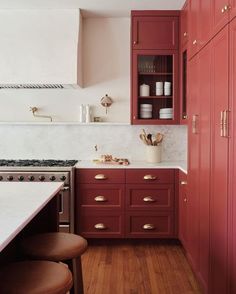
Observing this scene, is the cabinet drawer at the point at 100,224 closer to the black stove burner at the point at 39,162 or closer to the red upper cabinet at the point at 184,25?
the black stove burner at the point at 39,162

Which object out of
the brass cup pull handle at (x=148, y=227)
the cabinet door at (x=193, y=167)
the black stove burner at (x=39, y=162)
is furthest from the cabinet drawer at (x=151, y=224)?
the black stove burner at (x=39, y=162)

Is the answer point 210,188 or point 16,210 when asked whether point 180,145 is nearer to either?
point 210,188

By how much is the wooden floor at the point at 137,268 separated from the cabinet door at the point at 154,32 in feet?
7.05

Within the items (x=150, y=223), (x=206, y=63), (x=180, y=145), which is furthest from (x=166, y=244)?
(x=206, y=63)

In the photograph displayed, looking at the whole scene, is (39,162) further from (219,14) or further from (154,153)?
(219,14)

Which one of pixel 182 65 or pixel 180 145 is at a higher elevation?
pixel 182 65

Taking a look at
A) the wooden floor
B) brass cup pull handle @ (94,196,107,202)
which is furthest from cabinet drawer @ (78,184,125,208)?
the wooden floor

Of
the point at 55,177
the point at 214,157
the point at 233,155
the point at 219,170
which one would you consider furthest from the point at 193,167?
the point at 55,177

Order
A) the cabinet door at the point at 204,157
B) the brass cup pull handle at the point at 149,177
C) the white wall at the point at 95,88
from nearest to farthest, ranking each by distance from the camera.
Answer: the cabinet door at the point at 204,157, the brass cup pull handle at the point at 149,177, the white wall at the point at 95,88

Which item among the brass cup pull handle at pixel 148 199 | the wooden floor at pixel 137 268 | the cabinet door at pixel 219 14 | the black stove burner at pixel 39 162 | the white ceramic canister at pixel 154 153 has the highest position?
the cabinet door at pixel 219 14

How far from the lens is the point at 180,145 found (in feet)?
14.1

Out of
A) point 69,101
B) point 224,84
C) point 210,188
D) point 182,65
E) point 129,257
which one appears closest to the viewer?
point 224,84

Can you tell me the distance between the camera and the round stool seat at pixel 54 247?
1.90m

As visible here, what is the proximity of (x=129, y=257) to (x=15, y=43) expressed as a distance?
2478 mm
